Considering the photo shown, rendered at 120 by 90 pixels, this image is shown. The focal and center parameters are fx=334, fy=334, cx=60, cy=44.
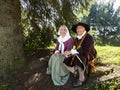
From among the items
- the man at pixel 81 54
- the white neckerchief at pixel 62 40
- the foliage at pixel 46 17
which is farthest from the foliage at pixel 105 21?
the man at pixel 81 54

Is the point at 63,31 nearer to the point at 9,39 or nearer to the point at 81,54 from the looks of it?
the point at 81,54

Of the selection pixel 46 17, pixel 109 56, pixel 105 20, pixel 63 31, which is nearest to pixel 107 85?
pixel 63 31

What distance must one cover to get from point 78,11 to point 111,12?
4042 cm

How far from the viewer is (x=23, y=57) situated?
408 inches

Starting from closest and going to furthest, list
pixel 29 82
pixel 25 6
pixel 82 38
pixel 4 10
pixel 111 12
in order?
pixel 82 38 → pixel 29 82 → pixel 4 10 → pixel 25 6 → pixel 111 12

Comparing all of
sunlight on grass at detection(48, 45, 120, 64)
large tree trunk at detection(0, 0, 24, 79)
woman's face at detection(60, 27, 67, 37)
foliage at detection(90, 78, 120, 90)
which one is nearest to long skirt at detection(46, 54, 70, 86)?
woman's face at detection(60, 27, 67, 37)

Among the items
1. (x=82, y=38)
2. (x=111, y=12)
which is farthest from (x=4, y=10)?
(x=111, y=12)

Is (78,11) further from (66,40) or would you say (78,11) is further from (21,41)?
(66,40)

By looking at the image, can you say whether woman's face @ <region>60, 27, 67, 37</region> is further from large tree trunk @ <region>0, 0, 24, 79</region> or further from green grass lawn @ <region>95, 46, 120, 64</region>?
large tree trunk @ <region>0, 0, 24, 79</region>

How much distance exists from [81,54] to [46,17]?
172 inches

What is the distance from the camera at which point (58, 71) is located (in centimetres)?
844

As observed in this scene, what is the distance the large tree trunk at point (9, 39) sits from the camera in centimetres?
996

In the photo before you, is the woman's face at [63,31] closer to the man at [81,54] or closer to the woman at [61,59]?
the woman at [61,59]

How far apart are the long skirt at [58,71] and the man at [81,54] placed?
25cm
